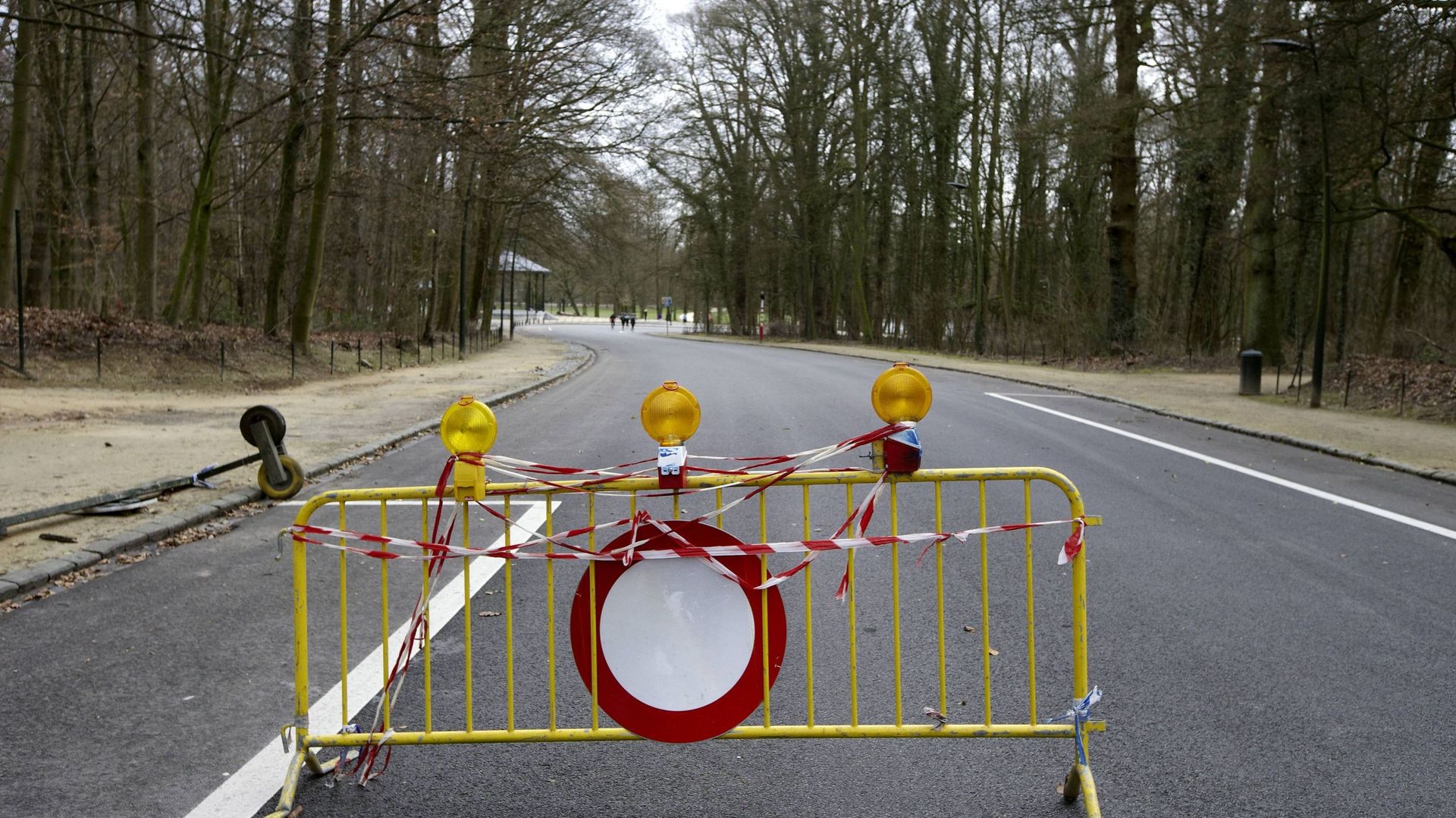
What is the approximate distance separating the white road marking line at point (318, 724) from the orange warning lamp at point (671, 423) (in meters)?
1.40

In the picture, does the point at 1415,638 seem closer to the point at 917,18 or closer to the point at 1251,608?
the point at 1251,608

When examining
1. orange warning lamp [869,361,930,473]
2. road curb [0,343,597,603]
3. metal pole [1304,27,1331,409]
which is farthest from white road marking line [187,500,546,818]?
metal pole [1304,27,1331,409]

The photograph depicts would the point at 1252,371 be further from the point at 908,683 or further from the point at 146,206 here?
the point at 146,206

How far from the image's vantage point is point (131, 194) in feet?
105

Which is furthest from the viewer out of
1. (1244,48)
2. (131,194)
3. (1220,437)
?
(131,194)

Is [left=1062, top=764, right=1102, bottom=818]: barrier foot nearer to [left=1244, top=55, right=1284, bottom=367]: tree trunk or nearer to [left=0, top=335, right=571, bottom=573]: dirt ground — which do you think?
[left=0, top=335, right=571, bottom=573]: dirt ground

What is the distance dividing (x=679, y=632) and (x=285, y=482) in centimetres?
423

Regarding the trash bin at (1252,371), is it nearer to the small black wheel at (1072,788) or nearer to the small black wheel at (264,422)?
the small black wheel at (264,422)

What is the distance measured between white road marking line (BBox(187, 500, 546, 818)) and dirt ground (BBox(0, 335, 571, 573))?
278cm

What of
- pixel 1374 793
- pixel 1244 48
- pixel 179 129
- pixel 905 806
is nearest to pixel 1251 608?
pixel 1374 793

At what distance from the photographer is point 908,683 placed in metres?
4.88

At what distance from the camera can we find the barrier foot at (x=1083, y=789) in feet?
11.8

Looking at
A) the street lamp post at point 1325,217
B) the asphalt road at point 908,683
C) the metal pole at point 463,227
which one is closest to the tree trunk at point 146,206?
the metal pole at point 463,227

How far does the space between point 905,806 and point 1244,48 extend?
77.7ft
